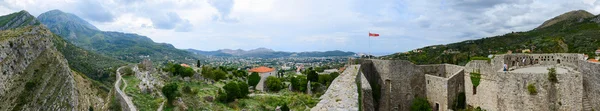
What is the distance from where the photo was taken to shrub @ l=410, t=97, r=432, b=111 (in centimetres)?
1996

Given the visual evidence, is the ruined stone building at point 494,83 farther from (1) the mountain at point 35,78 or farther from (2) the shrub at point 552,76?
(1) the mountain at point 35,78

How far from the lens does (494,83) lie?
59.1ft

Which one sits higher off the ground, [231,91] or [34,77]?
[34,77]

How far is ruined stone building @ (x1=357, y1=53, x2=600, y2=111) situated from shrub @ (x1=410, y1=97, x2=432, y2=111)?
0.31m

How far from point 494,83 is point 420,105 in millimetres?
4106

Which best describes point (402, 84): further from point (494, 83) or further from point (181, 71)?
point (181, 71)

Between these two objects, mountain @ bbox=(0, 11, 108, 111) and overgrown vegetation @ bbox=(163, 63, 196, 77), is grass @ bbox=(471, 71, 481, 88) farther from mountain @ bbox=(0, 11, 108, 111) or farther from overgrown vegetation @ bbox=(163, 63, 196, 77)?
mountain @ bbox=(0, 11, 108, 111)

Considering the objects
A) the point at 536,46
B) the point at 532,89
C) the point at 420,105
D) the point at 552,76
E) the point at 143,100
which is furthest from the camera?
the point at 536,46

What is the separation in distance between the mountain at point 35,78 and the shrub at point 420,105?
107ft

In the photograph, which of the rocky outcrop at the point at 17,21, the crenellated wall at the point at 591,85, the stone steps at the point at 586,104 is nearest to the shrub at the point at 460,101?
the crenellated wall at the point at 591,85

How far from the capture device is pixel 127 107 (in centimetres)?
2331

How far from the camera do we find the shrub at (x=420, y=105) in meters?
20.0

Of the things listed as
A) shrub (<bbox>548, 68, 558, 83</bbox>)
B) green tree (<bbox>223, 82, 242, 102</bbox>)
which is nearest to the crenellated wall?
shrub (<bbox>548, 68, 558, 83</bbox>)

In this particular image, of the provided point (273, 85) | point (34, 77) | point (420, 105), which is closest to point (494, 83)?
point (420, 105)
